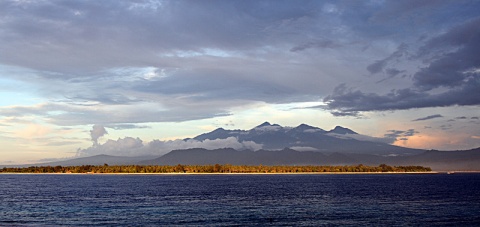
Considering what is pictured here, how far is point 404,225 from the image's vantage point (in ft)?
241

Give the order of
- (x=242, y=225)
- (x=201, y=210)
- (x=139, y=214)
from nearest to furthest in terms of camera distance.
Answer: (x=242, y=225)
(x=139, y=214)
(x=201, y=210)

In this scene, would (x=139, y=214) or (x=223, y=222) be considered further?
(x=139, y=214)

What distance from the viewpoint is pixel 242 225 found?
72.9 meters

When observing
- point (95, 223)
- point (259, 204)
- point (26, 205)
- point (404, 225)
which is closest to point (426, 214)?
point (404, 225)

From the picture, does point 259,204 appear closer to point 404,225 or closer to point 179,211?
point 179,211

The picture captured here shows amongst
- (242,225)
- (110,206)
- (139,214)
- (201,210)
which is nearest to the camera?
(242,225)

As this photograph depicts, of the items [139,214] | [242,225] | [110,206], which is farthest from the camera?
[110,206]

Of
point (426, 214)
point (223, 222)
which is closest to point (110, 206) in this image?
point (223, 222)

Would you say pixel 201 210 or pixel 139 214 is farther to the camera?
pixel 201 210

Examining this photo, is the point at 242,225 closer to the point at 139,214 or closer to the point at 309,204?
the point at 139,214

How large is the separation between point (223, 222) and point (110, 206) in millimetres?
36440

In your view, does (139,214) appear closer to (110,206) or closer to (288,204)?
(110,206)

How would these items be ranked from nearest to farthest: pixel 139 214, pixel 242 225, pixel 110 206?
pixel 242 225 → pixel 139 214 → pixel 110 206

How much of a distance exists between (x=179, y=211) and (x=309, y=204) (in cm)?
3152
